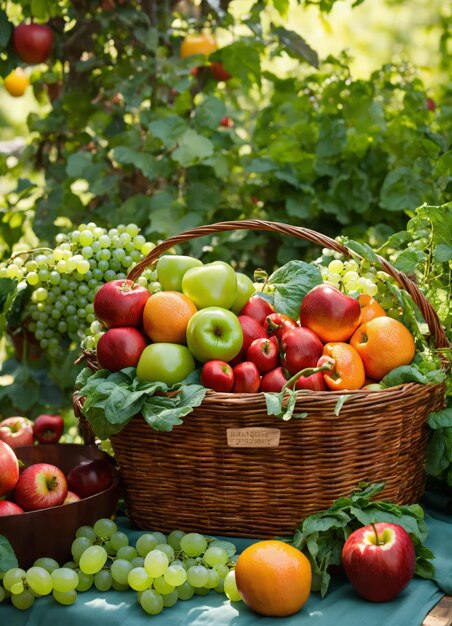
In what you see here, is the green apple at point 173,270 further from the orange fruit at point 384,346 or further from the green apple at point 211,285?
the orange fruit at point 384,346

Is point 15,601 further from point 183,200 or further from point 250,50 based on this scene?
point 250,50

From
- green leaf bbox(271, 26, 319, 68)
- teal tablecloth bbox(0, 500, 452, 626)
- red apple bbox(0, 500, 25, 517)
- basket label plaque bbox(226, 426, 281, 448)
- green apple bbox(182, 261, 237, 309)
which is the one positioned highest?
green leaf bbox(271, 26, 319, 68)

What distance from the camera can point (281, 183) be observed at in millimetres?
2686

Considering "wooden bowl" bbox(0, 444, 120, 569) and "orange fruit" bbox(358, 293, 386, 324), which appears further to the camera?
"orange fruit" bbox(358, 293, 386, 324)

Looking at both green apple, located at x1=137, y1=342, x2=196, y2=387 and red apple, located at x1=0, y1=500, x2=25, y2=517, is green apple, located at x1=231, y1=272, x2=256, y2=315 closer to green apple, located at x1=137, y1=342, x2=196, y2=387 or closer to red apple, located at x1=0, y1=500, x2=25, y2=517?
green apple, located at x1=137, y1=342, x2=196, y2=387

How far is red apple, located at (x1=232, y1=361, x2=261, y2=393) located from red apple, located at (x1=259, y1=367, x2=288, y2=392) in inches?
0.5

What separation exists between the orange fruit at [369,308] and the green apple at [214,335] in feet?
0.84

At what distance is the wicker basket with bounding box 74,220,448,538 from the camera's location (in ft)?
4.65

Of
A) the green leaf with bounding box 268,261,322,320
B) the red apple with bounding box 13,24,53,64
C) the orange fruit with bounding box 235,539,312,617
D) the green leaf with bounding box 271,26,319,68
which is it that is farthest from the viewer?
the green leaf with bounding box 271,26,319,68

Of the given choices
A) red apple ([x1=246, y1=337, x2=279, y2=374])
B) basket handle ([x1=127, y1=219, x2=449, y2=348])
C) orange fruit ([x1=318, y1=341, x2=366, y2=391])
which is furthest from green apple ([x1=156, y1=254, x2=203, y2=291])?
orange fruit ([x1=318, y1=341, x2=366, y2=391])

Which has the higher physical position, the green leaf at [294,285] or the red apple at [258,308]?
the green leaf at [294,285]

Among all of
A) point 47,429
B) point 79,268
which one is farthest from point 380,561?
point 79,268

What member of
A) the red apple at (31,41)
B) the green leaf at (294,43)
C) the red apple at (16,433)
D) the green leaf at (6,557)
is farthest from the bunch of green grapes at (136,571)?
the green leaf at (294,43)

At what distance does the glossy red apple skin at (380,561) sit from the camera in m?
1.27
